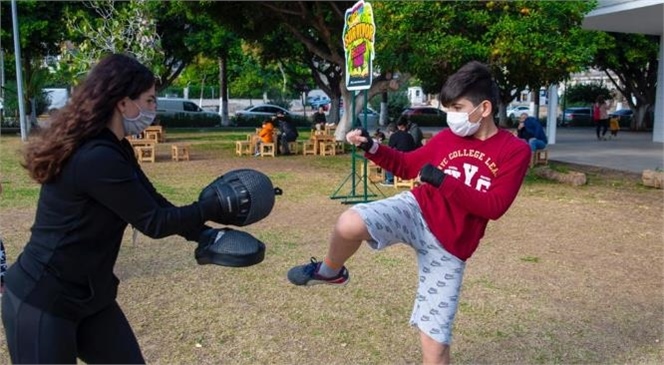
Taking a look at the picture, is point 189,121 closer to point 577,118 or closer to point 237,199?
point 577,118

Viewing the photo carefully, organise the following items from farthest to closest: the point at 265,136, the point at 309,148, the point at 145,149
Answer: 1. the point at 309,148
2. the point at 265,136
3. the point at 145,149

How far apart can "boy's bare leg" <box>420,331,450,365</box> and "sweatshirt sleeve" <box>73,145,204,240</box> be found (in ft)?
4.28

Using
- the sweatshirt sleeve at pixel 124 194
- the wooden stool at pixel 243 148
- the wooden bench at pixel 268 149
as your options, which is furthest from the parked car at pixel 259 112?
the sweatshirt sleeve at pixel 124 194

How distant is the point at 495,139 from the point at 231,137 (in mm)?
23582

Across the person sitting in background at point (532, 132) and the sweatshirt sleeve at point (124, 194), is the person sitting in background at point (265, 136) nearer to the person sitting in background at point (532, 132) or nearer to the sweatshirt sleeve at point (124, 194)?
the person sitting in background at point (532, 132)

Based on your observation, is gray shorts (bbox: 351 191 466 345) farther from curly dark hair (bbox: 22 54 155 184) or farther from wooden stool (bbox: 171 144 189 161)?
wooden stool (bbox: 171 144 189 161)

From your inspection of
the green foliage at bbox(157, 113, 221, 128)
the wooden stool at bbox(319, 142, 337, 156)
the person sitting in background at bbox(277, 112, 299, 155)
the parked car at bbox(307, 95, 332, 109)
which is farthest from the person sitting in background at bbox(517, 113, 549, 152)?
the parked car at bbox(307, 95, 332, 109)

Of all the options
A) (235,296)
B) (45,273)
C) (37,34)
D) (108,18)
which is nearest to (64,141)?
(45,273)

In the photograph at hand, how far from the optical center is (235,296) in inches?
204

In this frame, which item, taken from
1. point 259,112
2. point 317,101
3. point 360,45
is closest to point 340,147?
point 360,45

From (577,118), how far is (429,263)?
135 feet

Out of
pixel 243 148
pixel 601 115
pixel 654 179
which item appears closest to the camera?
pixel 654 179

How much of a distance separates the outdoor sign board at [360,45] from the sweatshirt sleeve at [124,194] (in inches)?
257

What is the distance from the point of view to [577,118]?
1607 inches
